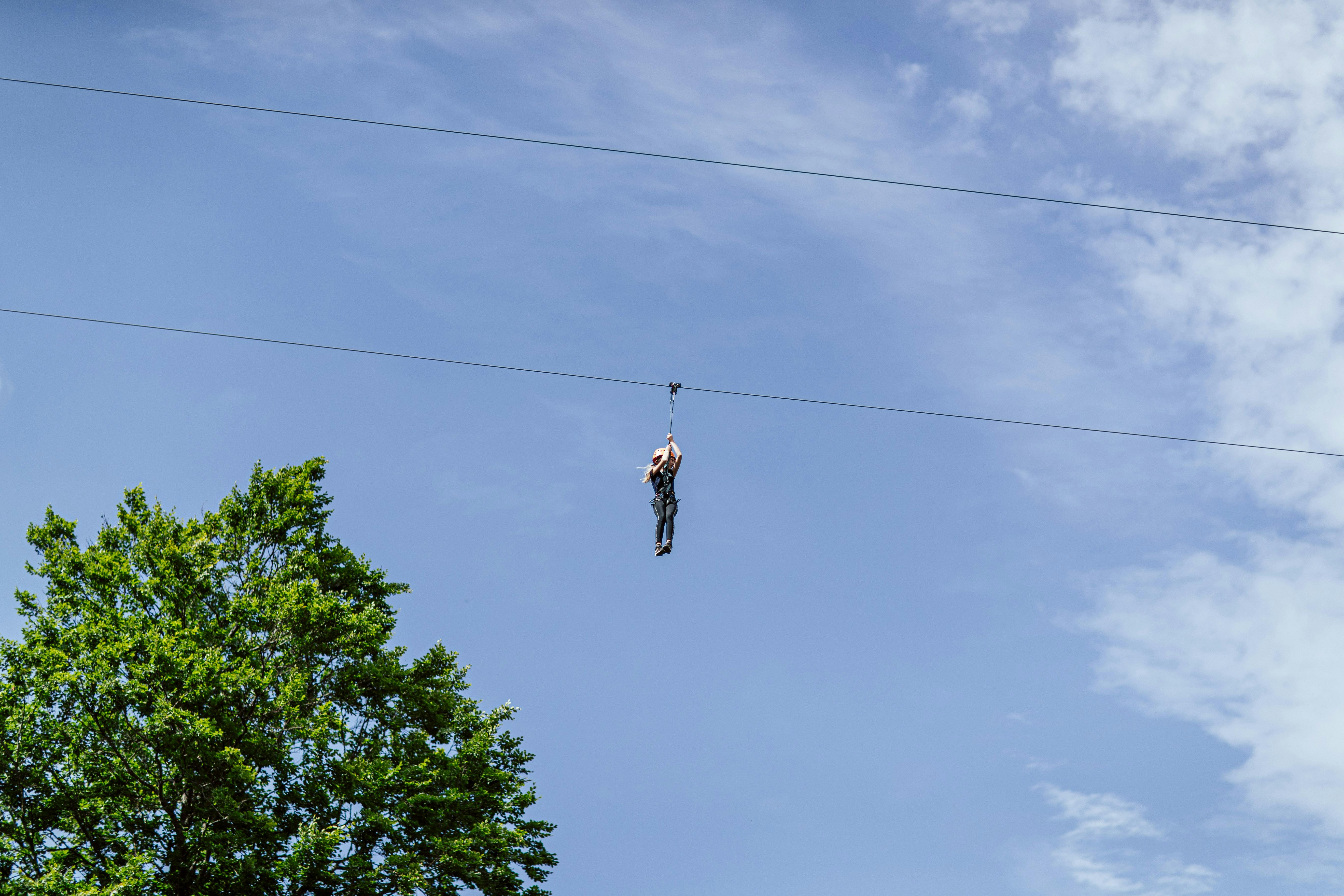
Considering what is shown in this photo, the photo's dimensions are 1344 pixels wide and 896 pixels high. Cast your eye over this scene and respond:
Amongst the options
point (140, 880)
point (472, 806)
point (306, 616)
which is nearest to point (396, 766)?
point (472, 806)

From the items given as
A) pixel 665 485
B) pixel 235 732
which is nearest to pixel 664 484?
pixel 665 485

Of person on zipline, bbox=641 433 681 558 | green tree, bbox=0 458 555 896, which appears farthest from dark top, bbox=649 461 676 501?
green tree, bbox=0 458 555 896

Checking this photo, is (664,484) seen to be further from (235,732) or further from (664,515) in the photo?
(235,732)

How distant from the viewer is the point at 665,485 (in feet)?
66.2

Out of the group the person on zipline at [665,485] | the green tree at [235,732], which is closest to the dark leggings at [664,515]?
the person on zipline at [665,485]

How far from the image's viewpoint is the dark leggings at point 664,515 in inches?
779

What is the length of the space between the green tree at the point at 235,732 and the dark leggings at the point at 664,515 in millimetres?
7812

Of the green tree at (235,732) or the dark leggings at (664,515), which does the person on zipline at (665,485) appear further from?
the green tree at (235,732)

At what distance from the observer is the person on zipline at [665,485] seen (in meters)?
19.8

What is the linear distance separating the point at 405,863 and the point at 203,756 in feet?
13.6

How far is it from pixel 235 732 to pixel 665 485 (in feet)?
32.4

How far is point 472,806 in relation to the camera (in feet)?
80.8

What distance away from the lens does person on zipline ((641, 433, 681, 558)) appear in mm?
19844

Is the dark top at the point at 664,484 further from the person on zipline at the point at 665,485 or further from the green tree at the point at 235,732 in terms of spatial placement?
the green tree at the point at 235,732
